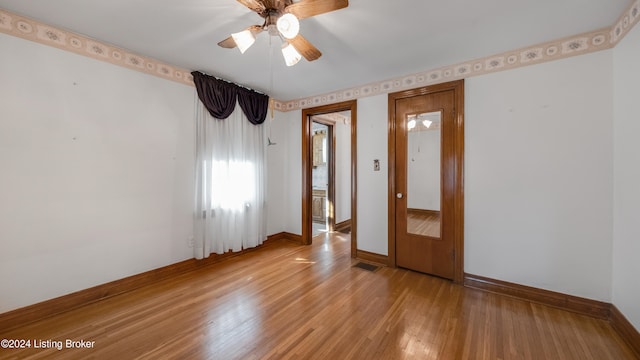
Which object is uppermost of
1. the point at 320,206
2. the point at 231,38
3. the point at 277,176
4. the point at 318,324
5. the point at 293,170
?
the point at 231,38

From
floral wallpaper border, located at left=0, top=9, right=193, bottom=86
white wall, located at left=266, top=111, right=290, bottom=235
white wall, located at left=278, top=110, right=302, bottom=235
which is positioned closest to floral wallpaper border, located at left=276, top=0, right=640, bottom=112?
white wall, located at left=278, top=110, right=302, bottom=235

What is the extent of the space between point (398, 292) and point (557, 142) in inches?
86.5

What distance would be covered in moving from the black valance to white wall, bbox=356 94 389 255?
1609 mm

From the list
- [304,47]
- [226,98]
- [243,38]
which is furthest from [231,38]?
[226,98]

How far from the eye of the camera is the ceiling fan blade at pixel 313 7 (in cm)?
160

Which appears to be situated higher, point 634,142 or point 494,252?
point 634,142

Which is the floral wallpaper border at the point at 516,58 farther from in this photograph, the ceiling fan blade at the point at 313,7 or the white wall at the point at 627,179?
the ceiling fan blade at the point at 313,7

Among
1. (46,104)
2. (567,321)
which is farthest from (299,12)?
(567,321)

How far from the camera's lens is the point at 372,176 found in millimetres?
3637

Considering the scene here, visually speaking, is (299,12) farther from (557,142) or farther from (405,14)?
(557,142)

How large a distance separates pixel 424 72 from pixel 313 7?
6.75ft

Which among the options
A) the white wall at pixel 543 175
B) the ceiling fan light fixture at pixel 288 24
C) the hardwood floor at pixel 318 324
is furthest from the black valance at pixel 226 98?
the white wall at pixel 543 175

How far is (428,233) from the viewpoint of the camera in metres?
3.21

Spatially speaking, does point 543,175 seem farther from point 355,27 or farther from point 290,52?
point 290,52
